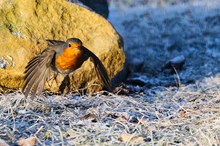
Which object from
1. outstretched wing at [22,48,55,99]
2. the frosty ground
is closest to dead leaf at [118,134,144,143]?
the frosty ground

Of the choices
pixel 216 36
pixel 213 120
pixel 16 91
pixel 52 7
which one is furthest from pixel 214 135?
pixel 216 36

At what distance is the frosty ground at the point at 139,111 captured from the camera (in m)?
2.99

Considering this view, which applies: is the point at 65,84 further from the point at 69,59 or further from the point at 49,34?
the point at 69,59

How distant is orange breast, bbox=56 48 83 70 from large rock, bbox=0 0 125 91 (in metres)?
0.72

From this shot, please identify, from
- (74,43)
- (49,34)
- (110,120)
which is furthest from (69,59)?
(49,34)

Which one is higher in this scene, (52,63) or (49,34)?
(49,34)

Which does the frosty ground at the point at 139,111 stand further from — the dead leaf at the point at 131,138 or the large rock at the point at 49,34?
the large rock at the point at 49,34

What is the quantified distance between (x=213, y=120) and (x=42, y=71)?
1322mm

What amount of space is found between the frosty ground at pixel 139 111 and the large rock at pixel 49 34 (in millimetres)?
218

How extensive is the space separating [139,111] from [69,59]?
0.65 metres

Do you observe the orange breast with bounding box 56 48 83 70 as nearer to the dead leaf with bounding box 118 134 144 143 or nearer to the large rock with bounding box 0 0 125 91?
the large rock with bounding box 0 0 125 91

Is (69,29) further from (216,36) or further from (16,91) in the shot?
(216,36)

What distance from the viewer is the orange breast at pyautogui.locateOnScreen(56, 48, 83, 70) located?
12.2ft

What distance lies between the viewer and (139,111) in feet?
12.4
